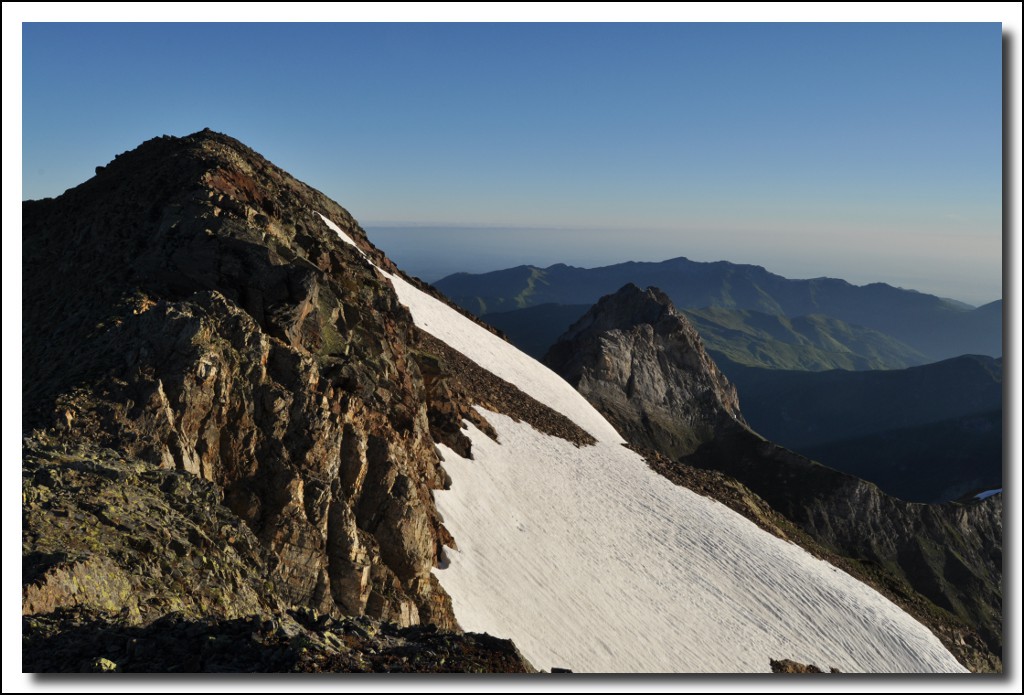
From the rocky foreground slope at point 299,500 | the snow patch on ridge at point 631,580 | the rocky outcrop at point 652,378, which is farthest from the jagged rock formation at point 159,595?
the rocky outcrop at point 652,378

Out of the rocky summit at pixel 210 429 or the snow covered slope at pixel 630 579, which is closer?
the rocky summit at pixel 210 429

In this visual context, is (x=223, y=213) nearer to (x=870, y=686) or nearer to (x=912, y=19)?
(x=912, y=19)

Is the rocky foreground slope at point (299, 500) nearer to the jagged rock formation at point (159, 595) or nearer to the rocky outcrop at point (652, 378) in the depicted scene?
the jagged rock formation at point (159, 595)

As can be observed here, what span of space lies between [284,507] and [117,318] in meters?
7.26

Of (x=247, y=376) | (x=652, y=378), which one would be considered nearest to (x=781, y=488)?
(x=652, y=378)

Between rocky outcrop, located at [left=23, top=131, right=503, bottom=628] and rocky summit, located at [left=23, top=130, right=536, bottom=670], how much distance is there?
0.07 metres

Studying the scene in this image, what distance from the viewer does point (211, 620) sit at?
41.5ft

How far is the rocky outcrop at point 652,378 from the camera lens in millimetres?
98375

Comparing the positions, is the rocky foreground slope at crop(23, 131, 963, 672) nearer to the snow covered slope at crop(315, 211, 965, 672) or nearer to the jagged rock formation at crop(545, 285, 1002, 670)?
the snow covered slope at crop(315, 211, 965, 672)

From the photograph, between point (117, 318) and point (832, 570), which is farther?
point (832, 570)

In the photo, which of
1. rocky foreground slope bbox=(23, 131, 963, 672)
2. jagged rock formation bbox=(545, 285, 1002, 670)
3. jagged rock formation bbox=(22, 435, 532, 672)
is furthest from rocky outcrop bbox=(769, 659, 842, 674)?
jagged rock formation bbox=(22, 435, 532, 672)

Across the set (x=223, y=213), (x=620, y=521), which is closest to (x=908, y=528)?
(x=620, y=521)

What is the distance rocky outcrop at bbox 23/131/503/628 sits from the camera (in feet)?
57.6

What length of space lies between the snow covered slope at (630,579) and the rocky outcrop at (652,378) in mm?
45905
